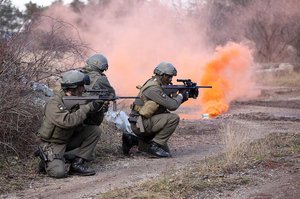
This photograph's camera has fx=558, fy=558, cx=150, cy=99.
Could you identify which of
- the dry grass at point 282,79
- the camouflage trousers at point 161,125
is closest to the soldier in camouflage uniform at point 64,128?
the camouflage trousers at point 161,125

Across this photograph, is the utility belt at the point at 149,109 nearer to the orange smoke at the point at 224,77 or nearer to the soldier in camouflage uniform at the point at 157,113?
the soldier in camouflage uniform at the point at 157,113

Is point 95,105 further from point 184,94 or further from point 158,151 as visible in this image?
point 184,94

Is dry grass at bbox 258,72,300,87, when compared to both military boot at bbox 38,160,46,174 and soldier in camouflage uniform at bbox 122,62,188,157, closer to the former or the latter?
soldier in camouflage uniform at bbox 122,62,188,157

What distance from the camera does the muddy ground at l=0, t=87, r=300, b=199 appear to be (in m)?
6.78

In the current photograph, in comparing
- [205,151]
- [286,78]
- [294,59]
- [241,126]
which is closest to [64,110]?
[205,151]

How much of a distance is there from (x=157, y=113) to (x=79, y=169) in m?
2.06

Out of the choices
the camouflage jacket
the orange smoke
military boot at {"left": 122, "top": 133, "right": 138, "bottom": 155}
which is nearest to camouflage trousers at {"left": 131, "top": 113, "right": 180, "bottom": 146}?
military boot at {"left": 122, "top": 133, "right": 138, "bottom": 155}

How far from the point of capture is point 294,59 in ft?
103

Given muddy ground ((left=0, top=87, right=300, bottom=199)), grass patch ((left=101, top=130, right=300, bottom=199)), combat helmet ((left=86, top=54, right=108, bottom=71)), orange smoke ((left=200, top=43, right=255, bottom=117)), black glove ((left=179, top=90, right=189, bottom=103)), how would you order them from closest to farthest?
grass patch ((left=101, top=130, right=300, bottom=199)) → muddy ground ((left=0, top=87, right=300, bottom=199)) → combat helmet ((left=86, top=54, right=108, bottom=71)) → black glove ((left=179, top=90, right=189, bottom=103)) → orange smoke ((left=200, top=43, right=255, bottom=117))

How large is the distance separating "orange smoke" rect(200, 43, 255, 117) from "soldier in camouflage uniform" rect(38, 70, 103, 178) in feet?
26.9

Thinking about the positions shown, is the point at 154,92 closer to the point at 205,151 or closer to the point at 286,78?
the point at 205,151

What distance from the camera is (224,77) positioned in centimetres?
1791

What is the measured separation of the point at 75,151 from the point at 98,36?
50.8 feet

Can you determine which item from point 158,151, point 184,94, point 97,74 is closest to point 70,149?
point 97,74
